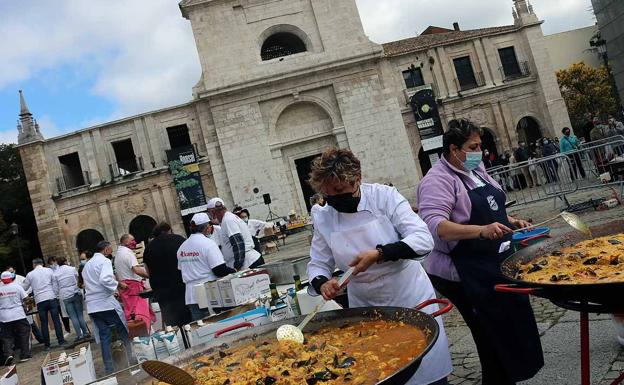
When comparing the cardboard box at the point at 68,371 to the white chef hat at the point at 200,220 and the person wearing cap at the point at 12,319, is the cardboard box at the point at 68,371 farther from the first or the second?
the person wearing cap at the point at 12,319

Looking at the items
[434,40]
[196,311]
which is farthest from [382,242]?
[434,40]

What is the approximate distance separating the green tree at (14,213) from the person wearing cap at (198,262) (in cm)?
3339

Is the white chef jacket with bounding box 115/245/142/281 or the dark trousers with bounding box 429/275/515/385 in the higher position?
the white chef jacket with bounding box 115/245/142/281

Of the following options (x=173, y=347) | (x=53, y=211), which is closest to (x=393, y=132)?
(x=53, y=211)

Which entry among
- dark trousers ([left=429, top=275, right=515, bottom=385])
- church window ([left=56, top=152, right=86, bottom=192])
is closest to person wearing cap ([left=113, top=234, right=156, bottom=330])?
dark trousers ([left=429, top=275, right=515, bottom=385])

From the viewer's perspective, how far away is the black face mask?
10.2ft

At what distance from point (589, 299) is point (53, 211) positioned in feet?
102

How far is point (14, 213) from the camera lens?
125 ft

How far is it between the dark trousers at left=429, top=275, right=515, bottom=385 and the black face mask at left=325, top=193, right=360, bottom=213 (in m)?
0.97

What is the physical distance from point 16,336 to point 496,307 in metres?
11.9

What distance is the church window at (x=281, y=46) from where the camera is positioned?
29.7 meters

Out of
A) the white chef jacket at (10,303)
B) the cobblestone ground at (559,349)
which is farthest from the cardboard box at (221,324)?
the white chef jacket at (10,303)

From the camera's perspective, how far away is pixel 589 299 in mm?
2328

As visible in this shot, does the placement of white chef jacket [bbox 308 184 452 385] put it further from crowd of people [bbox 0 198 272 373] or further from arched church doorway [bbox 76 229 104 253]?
arched church doorway [bbox 76 229 104 253]
